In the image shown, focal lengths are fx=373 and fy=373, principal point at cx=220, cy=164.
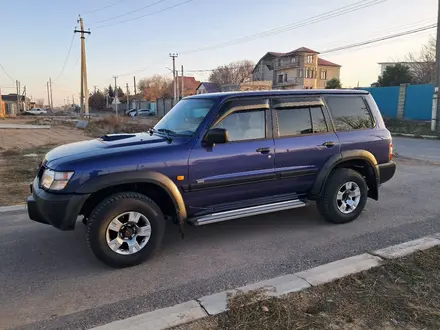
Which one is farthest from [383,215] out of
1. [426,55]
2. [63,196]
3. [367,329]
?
[426,55]

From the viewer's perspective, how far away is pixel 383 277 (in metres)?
3.53

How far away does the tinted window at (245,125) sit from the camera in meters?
4.52

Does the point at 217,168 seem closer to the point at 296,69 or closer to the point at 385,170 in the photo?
the point at 385,170

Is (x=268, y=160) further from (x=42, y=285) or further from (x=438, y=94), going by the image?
(x=438, y=94)

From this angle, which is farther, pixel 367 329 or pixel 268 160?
pixel 268 160

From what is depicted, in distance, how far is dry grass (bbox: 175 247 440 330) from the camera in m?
2.82

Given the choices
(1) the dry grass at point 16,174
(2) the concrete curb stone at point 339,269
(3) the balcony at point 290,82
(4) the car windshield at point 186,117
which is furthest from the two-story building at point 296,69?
(2) the concrete curb stone at point 339,269

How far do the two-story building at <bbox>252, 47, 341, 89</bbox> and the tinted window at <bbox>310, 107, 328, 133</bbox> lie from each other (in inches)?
2631

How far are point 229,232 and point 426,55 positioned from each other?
50641mm

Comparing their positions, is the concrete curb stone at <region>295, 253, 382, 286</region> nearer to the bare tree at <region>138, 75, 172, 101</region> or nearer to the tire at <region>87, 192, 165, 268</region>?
the tire at <region>87, 192, 165, 268</region>

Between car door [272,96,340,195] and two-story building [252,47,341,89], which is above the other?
two-story building [252,47,341,89]

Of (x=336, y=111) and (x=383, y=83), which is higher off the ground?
(x=383, y=83)

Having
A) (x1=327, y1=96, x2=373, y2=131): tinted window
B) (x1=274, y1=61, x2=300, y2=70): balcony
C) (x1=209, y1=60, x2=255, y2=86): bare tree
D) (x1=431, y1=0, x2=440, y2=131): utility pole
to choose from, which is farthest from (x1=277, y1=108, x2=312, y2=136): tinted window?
(x1=209, y1=60, x2=255, y2=86): bare tree

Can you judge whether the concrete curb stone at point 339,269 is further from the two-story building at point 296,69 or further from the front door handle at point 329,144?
the two-story building at point 296,69
